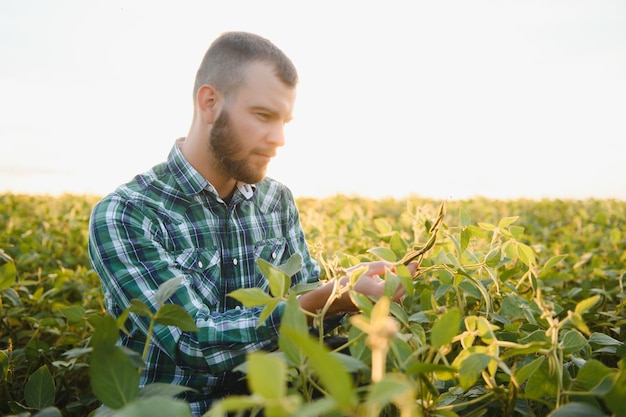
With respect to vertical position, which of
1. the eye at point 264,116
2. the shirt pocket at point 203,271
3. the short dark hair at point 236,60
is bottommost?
the shirt pocket at point 203,271

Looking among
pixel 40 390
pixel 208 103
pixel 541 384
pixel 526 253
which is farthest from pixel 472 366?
pixel 208 103

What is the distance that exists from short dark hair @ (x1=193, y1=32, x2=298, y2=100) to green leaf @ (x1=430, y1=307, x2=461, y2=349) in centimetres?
142

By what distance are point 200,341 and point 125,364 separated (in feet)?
2.25

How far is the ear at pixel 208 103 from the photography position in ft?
6.86

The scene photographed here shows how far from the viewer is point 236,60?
6.98 ft

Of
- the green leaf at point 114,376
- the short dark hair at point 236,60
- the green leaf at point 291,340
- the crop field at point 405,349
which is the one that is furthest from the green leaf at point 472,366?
the short dark hair at point 236,60

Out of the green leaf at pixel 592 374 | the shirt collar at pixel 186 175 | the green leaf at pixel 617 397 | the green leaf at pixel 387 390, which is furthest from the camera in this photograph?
the shirt collar at pixel 186 175

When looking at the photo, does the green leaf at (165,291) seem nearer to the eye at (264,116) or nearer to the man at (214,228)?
the man at (214,228)

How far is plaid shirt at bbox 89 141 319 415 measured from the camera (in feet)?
4.98

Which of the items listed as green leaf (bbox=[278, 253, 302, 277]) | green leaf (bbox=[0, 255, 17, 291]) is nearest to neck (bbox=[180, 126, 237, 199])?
green leaf (bbox=[0, 255, 17, 291])

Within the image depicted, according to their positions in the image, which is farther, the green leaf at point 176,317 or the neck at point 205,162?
the neck at point 205,162

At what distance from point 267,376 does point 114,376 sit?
0.40 meters

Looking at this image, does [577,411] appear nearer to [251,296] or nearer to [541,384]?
[541,384]

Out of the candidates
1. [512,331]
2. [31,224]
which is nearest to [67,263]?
[31,224]
